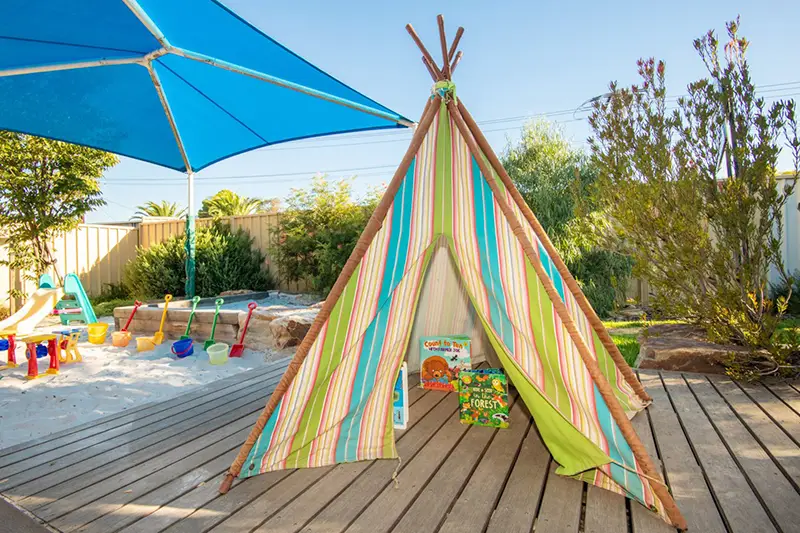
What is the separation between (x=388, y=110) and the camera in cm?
272

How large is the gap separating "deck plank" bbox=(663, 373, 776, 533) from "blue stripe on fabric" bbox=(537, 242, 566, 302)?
899mm

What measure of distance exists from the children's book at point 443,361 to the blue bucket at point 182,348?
2.51 metres

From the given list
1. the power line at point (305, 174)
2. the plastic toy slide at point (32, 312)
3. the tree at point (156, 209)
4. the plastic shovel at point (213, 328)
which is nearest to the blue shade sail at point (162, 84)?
the plastic shovel at point (213, 328)

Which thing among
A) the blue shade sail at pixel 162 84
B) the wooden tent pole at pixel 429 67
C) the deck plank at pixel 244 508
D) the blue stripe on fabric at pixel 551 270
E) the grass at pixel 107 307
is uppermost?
the blue shade sail at pixel 162 84

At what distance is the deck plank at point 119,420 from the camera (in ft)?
6.99

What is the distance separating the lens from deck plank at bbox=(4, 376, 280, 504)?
1.72m

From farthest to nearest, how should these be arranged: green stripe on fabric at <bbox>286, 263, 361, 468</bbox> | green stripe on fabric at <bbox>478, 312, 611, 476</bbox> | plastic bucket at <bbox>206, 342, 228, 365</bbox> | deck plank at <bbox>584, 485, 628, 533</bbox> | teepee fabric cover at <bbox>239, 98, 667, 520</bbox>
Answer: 1. plastic bucket at <bbox>206, 342, 228, 365</bbox>
2. green stripe on fabric at <bbox>286, 263, 361, 468</bbox>
3. teepee fabric cover at <bbox>239, 98, 667, 520</bbox>
4. green stripe on fabric at <bbox>478, 312, 611, 476</bbox>
5. deck plank at <bbox>584, 485, 628, 533</bbox>

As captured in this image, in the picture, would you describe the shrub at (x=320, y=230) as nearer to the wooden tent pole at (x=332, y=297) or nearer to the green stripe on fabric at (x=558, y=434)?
the wooden tent pole at (x=332, y=297)

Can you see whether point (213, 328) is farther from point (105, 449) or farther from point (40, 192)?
point (40, 192)

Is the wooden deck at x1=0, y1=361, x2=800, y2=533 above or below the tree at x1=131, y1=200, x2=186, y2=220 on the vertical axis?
below

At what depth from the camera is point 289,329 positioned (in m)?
4.18

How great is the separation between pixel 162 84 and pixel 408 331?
8.08ft

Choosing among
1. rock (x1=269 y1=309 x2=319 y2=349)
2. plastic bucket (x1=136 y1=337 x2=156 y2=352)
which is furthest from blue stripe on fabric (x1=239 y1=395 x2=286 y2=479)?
plastic bucket (x1=136 y1=337 x2=156 y2=352)

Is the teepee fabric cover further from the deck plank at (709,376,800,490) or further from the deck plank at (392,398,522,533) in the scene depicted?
the deck plank at (709,376,800,490)
